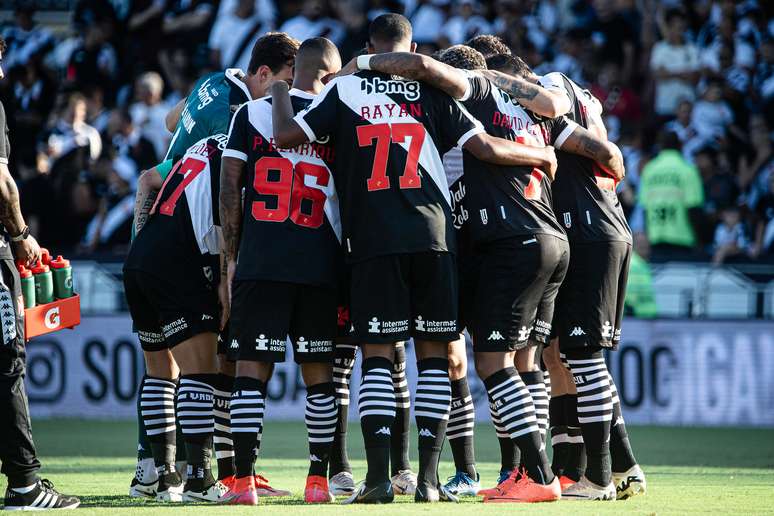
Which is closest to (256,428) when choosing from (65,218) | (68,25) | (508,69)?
(508,69)

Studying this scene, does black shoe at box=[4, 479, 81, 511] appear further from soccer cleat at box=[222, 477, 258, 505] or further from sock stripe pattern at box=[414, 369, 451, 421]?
sock stripe pattern at box=[414, 369, 451, 421]

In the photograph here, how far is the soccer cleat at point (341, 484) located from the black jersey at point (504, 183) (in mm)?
1688

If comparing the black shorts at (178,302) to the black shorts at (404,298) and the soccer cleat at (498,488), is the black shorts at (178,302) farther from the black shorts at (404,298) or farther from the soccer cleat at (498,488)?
the soccer cleat at (498,488)

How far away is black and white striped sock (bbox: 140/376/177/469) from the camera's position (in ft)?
24.1

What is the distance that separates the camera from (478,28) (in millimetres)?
17438

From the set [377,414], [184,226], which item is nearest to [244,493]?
[377,414]

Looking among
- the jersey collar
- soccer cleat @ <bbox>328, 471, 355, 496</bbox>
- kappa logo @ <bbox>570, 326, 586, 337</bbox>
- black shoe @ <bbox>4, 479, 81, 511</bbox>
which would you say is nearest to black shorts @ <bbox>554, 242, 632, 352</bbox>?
kappa logo @ <bbox>570, 326, 586, 337</bbox>

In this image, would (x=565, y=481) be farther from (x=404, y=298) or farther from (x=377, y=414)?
(x=404, y=298)

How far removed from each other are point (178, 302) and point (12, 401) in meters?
1.18

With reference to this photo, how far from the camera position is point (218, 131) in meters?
7.90

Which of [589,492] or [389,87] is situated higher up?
[389,87]

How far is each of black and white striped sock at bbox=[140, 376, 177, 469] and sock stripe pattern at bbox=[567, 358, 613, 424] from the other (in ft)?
8.11

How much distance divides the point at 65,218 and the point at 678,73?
8639 millimetres

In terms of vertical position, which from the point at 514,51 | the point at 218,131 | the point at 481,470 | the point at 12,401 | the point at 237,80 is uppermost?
the point at 514,51
